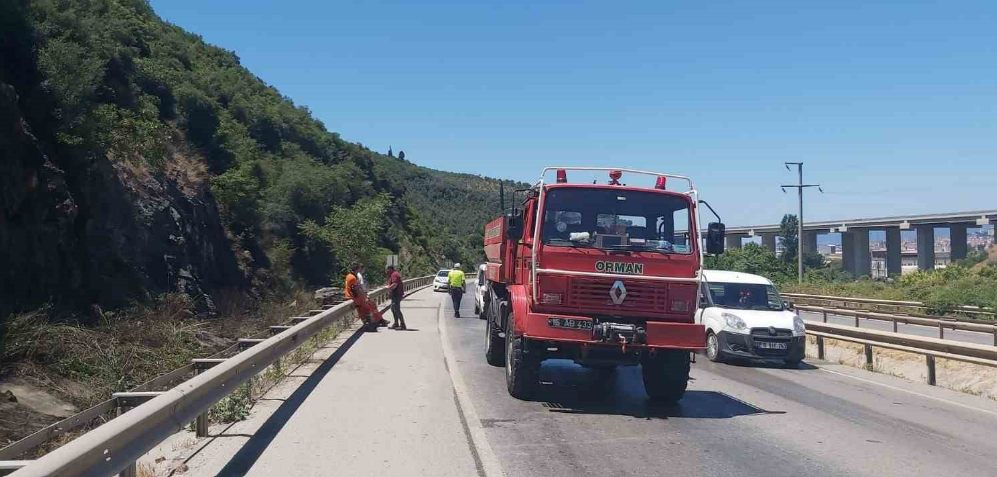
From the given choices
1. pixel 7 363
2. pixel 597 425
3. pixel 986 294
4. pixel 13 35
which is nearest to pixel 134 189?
pixel 13 35

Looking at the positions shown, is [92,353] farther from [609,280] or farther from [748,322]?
[748,322]

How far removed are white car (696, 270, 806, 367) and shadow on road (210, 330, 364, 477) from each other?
6834 mm

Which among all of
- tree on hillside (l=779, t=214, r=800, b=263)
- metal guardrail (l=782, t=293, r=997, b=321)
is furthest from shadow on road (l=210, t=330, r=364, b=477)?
tree on hillside (l=779, t=214, r=800, b=263)

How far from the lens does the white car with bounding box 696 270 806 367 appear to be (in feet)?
46.5

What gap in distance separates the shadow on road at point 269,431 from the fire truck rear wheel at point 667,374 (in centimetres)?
438

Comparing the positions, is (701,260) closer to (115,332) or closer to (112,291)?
(115,332)

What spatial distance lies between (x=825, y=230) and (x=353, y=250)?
51.8 metres

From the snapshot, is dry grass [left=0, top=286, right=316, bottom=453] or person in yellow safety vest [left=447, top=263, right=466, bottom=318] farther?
person in yellow safety vest [left=447, top=263, right=466, bottom=318]

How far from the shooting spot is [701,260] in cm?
954

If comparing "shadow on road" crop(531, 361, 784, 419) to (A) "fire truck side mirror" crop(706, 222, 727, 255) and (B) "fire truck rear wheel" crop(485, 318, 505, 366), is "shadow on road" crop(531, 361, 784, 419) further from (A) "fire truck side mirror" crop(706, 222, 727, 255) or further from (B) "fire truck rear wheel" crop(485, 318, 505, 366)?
(A) "fire truck side mirror" crop(706, 222, 727, 255)

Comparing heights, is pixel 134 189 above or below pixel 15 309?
above

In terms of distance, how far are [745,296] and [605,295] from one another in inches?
286

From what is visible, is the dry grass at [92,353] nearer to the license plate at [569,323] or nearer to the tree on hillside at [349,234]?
the license plate at [569,323]

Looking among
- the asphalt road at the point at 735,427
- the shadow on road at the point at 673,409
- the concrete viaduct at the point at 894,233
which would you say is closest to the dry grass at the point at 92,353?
the asphalt road at the point at 735,427
